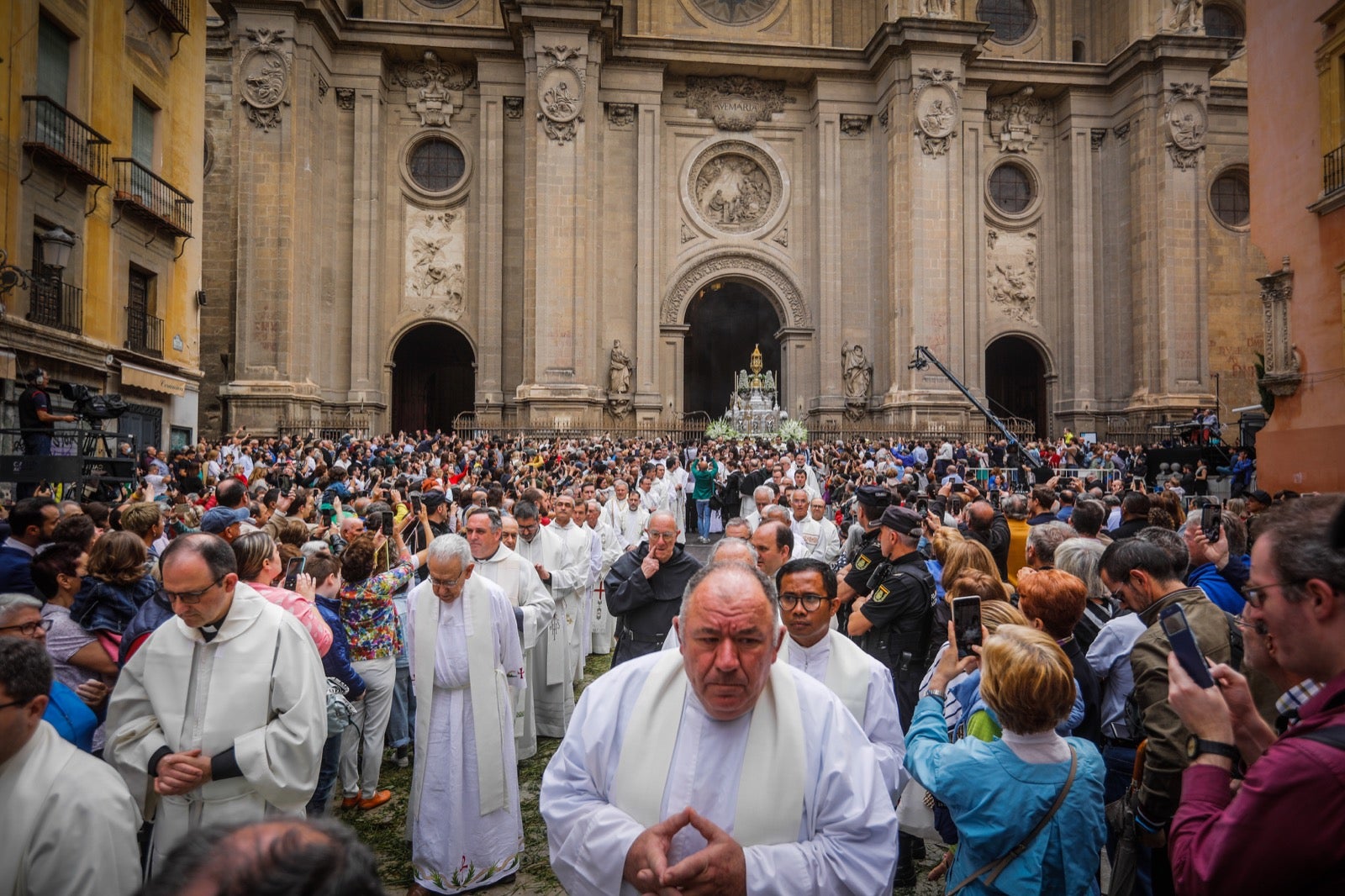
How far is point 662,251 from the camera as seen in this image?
3014cm

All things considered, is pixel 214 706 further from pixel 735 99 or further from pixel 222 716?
pixel 735 99

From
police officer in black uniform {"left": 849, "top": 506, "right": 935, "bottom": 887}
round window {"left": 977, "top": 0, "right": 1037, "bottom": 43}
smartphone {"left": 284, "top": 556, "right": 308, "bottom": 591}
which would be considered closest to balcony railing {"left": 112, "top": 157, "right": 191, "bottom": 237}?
smartphone {"left": 284, "top": 556, "right": 308, "bottom": 591}

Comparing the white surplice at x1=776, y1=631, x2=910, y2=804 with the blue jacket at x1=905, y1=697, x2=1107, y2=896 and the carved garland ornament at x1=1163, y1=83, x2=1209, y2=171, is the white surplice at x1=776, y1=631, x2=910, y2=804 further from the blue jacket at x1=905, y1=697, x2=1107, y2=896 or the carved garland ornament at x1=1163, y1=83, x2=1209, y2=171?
the carved garland ornament at x1=1163, y1=83, x2=1209, y2=171

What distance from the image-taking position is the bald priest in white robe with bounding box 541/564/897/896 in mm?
2328

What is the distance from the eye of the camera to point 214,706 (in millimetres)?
3422

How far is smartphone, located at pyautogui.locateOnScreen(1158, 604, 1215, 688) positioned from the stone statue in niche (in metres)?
26.4

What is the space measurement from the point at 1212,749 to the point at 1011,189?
109 ft

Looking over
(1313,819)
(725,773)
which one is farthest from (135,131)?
(1313,819)

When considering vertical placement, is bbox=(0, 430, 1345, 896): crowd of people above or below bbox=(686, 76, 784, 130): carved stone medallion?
below

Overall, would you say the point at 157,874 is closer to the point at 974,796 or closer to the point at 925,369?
the point at 974,796

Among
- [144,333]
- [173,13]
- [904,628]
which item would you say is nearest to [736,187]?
[173,13]

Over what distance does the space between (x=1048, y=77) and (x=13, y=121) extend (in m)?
30.7

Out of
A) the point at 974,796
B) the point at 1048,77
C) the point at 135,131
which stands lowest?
the point at 974,796

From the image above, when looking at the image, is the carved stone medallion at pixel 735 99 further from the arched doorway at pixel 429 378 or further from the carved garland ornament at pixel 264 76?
the carved garland ornament at pixel 264 76
